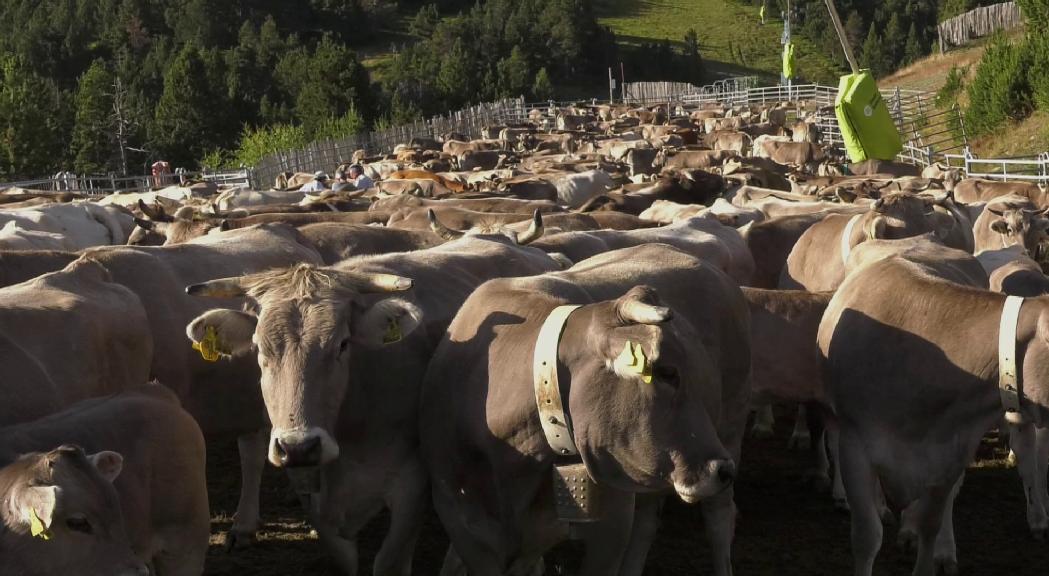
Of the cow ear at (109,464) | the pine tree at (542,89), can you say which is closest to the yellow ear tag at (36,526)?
the cow ear at (109,464)

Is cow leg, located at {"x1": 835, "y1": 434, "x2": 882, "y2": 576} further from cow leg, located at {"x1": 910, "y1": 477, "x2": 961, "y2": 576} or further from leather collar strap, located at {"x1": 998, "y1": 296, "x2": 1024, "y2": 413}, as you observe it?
leather collar strap, located at {"x1": 998, "y1": 296, "x2": 1024, "y2": 413}

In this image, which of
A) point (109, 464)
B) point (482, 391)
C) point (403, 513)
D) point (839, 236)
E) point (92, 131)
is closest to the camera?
point (109, 464)

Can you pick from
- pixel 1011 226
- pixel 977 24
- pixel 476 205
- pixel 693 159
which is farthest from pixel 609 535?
pixel 977 24

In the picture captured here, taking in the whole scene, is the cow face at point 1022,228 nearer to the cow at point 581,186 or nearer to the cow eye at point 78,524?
the cow at point 581,186

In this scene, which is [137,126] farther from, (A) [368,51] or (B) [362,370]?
(B) [362,370]

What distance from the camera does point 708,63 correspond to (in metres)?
127

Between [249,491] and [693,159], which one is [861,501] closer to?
[249,491]

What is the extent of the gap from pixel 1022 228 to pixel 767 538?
7910 mm

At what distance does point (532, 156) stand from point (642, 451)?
34209 mm

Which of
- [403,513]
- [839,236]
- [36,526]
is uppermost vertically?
[36,526]

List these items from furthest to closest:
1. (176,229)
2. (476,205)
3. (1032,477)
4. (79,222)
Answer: (476,205) → (79,222) → (176,229) → (1032,477)

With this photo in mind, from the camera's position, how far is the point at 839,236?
11.2 m

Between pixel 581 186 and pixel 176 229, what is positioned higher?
pixel 176 229

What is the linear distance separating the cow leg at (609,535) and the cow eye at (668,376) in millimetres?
742
